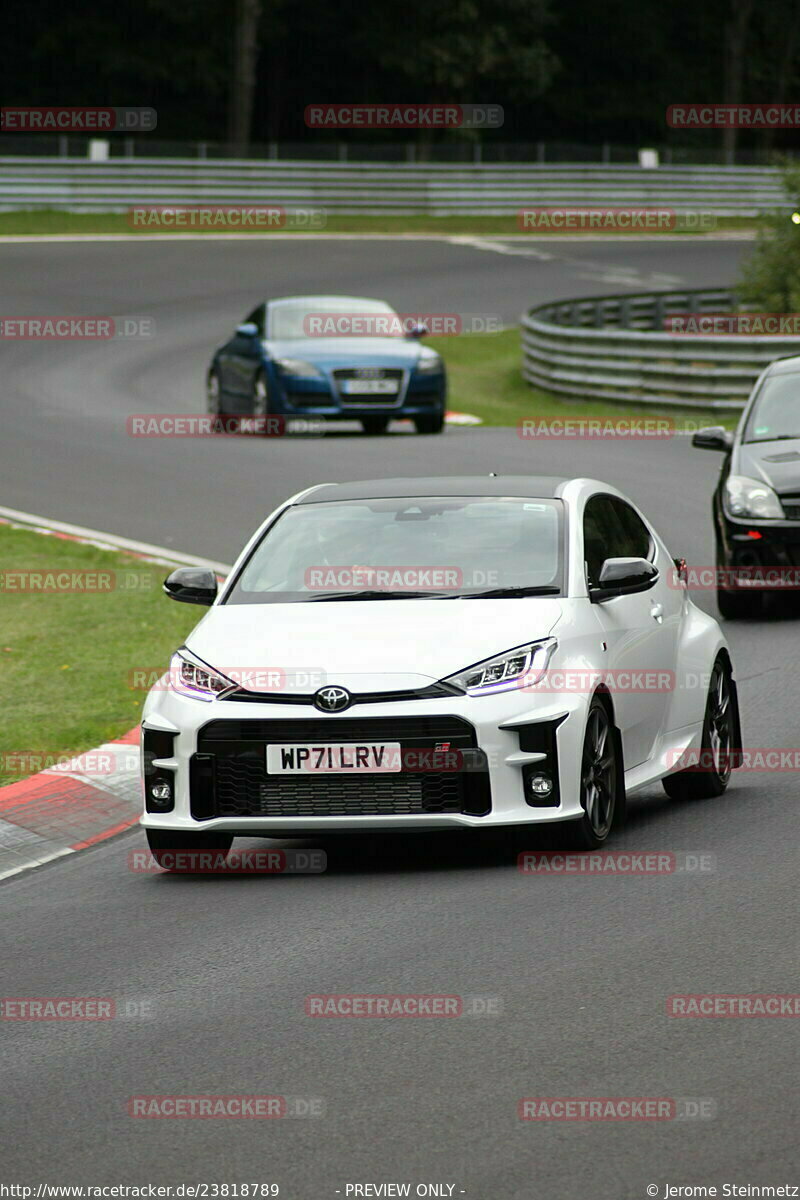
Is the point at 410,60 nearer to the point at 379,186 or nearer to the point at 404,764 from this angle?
the point at 379,186

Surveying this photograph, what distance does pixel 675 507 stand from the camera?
19.3 metres

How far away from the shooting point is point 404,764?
304 inches

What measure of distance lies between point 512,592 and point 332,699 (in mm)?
1068

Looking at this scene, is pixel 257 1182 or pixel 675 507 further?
pixel 675 507

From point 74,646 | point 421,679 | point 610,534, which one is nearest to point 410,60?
point 74,646

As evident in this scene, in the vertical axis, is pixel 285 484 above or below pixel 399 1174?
below

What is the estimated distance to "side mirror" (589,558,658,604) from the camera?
8453mm

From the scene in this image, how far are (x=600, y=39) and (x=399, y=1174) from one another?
79492 millimetres

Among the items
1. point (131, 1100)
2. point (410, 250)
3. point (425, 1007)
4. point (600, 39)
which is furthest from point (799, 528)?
point (600, 39)

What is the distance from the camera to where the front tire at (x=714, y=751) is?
30.9ft

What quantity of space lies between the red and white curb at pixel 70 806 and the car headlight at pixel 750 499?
555 centimetres

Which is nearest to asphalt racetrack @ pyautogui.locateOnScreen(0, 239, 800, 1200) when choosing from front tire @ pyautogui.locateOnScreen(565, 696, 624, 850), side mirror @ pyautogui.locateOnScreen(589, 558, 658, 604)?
front tire @ pyautogui.locateOnScreen(565, 696, 624, 850)

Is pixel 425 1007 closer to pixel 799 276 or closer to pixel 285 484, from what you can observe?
pixel 285 484

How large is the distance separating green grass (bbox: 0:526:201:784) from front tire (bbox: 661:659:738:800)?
2843 millimetres
